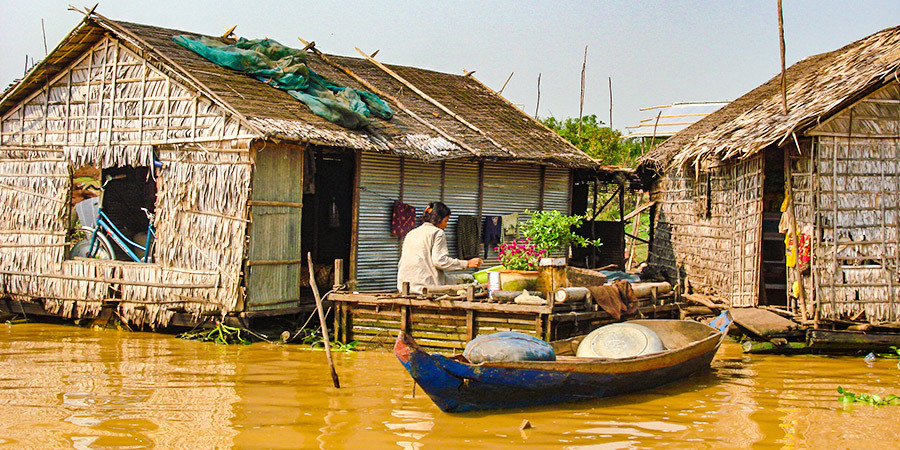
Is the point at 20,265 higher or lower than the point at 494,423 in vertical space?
higher

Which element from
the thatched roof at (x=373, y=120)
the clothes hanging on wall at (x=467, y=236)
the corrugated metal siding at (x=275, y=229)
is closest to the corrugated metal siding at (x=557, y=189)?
the thatched roof at (x=373, y=120)

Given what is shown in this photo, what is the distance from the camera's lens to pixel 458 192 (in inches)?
512

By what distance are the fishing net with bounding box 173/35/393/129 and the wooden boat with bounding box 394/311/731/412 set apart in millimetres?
4627

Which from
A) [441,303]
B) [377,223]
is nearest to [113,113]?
[377,223]

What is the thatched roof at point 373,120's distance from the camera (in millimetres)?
10484

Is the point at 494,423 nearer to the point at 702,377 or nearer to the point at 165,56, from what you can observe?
the point at 702,377

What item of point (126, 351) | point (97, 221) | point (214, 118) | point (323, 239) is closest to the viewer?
point (126, 351)

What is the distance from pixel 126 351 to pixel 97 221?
9.43 feet

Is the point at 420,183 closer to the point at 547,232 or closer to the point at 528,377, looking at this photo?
the point at 547,232

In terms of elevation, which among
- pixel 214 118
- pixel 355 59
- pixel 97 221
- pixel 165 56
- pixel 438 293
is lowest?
pixel 438 293

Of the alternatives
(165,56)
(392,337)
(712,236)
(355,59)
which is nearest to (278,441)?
(392,337)

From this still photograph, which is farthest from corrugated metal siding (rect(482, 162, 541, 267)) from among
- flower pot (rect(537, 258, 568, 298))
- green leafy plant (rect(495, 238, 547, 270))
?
flower pot (rect(537, 258, 568, 298))

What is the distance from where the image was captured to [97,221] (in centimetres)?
1183

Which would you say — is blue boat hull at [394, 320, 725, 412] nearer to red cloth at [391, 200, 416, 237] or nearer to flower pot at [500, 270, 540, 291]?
flower pot at [500, 270, 540, 291]
